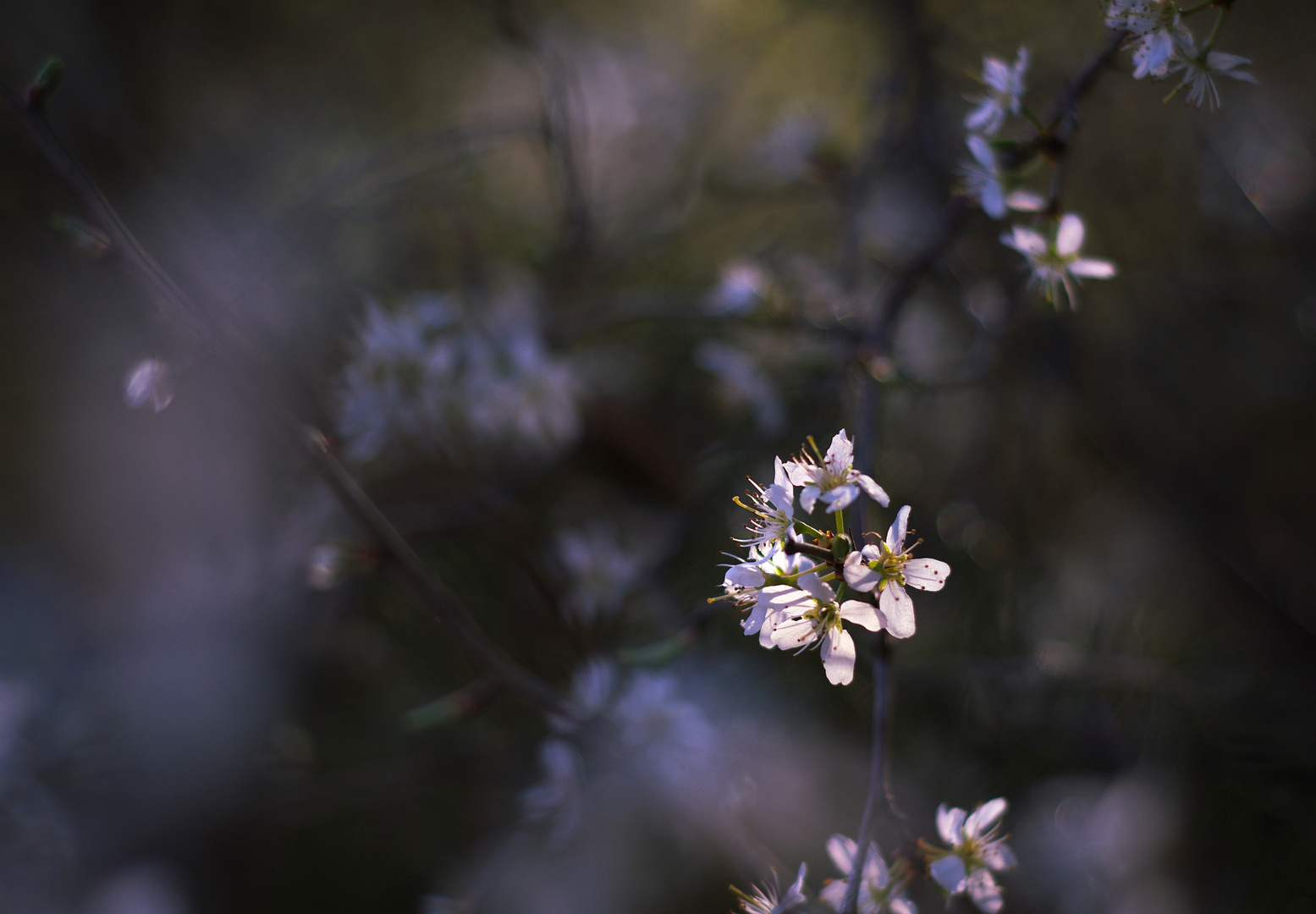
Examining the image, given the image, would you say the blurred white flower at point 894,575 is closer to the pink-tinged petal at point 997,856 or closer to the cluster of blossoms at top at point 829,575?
the cluster of blossoms at top at point 829,575

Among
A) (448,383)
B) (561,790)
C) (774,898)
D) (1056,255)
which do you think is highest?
(1056,255)

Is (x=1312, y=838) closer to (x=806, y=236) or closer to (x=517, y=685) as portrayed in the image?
(x=517, y=685)

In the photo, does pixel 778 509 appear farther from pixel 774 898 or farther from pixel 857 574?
pixel 774 898

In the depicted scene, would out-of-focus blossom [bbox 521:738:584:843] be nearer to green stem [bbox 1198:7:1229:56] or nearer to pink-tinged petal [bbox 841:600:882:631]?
pink-tinged petal [bbox 841:600:882:631]

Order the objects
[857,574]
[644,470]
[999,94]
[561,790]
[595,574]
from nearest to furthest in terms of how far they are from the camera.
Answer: [857,574] < [999,94] < [561,790] < [595,574] < [644,470]

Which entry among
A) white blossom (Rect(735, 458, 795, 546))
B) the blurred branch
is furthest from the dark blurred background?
white blossom (Rect(735, 458, 795, 546))

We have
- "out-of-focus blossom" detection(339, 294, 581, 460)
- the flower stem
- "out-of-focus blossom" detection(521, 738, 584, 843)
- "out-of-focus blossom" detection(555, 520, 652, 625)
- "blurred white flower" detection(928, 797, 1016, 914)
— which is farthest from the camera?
"out-of-focus blossom" detection(555, 520, 652, 625)

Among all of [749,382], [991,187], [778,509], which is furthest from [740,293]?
[778,509]
